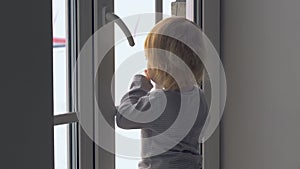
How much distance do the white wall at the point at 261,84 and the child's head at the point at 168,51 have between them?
11.7 inches

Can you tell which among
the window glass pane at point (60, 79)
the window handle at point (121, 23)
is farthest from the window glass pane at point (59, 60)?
the window handle at point (121, 23)

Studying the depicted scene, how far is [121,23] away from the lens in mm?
1045

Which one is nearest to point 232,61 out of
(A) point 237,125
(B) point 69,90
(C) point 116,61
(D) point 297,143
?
(A) point 237,125

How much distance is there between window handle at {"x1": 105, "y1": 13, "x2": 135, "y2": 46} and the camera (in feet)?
3.37

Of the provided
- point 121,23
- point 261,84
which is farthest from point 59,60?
point 261,84

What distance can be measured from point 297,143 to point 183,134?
39cm

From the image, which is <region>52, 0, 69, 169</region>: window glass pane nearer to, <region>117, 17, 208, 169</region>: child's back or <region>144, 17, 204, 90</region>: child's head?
<region>117, 17, 208, 169</region>: child's back

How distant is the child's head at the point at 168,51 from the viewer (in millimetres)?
1159

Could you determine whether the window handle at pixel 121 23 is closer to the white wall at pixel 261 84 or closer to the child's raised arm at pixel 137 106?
the child's raised arm at pixel 137 106

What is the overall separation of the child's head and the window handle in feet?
0.36

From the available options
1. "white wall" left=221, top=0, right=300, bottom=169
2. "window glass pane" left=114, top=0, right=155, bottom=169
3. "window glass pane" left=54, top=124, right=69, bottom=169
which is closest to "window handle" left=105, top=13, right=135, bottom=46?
"window glass pane" left=114, top=0, right=155, bottom=169

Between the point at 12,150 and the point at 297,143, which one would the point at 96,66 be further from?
the point at 297,143

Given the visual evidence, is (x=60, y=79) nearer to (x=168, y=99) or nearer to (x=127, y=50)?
(x=127, y=50)

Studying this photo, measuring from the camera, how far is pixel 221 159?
61.0 inches
